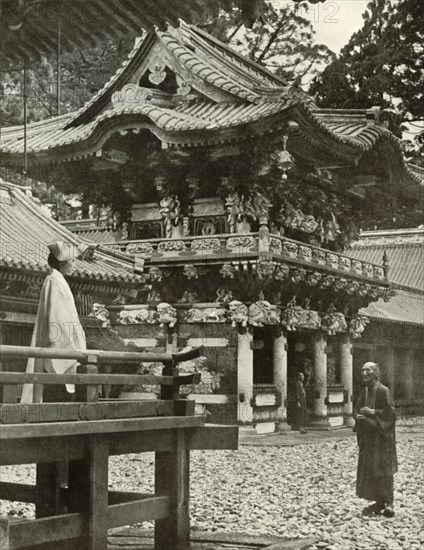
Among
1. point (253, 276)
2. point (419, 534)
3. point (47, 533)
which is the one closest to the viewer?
point (47, 533)

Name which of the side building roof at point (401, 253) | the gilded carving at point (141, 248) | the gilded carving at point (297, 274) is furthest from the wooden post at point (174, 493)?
the side building roof at point (401, 253)

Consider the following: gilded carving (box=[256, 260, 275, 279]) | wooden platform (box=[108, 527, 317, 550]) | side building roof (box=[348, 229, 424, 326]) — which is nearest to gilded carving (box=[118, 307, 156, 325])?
gilded carving (box=[256, 260, 275, 279])

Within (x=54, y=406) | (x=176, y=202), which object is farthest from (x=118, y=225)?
(x=54, y=406)

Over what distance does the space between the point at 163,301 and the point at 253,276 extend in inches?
106

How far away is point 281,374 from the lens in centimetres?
2270

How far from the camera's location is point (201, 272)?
72.2 feet

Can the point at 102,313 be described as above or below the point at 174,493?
above

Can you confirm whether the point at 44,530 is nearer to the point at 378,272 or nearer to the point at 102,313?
the point at 102,313

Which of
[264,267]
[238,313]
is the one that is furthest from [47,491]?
[238,313]

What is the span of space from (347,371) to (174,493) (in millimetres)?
20080

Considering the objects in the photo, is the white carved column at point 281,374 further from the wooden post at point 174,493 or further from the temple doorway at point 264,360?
the wooden post at point 174,493

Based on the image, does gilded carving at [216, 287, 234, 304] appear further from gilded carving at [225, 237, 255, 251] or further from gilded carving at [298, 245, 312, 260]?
gilded carving at [298, 245, 312, 260]

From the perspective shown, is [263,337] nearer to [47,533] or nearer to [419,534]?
[419,534]

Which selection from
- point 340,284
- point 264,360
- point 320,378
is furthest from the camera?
point 320,378
